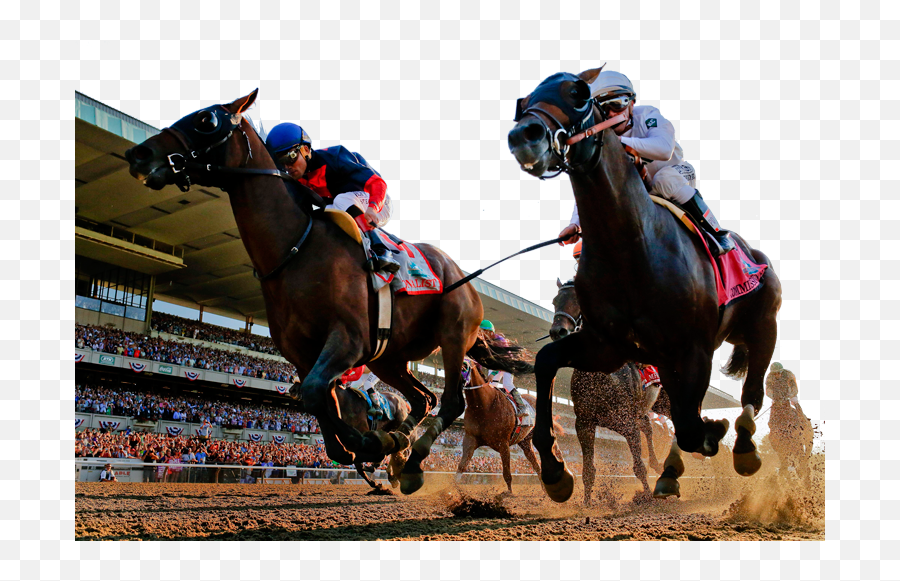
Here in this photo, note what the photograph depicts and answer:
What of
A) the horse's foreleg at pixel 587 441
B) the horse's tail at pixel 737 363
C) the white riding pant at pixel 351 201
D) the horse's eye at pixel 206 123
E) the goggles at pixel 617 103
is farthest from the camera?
the horse's foreleg at pixel 587 441

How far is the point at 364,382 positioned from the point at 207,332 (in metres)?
24.9

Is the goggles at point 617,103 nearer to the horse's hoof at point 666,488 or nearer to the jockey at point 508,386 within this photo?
the horse's hoof at point 666,488

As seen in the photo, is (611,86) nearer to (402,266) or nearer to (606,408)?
(402,266)

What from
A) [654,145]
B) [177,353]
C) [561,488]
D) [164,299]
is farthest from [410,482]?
[164,299]

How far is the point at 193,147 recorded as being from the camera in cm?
482

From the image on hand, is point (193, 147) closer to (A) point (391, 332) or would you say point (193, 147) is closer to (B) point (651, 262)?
(A) point (391, 332)

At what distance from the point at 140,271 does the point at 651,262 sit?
2830cm

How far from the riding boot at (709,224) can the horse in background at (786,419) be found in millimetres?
A: 5135

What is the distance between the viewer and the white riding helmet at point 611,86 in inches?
164

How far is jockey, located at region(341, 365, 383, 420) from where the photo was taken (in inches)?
323

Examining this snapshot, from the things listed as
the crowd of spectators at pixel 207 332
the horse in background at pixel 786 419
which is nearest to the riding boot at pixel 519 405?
the horse in background at pixel 786 419

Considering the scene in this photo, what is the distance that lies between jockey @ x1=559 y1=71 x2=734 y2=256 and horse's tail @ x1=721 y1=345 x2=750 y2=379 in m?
2.03

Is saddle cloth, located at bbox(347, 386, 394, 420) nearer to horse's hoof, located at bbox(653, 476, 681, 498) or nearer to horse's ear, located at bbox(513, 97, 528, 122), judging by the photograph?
horse's hoof, located at bbox(653, 476, 681, 498)

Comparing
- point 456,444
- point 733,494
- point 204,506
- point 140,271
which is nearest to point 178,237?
point 140,271
